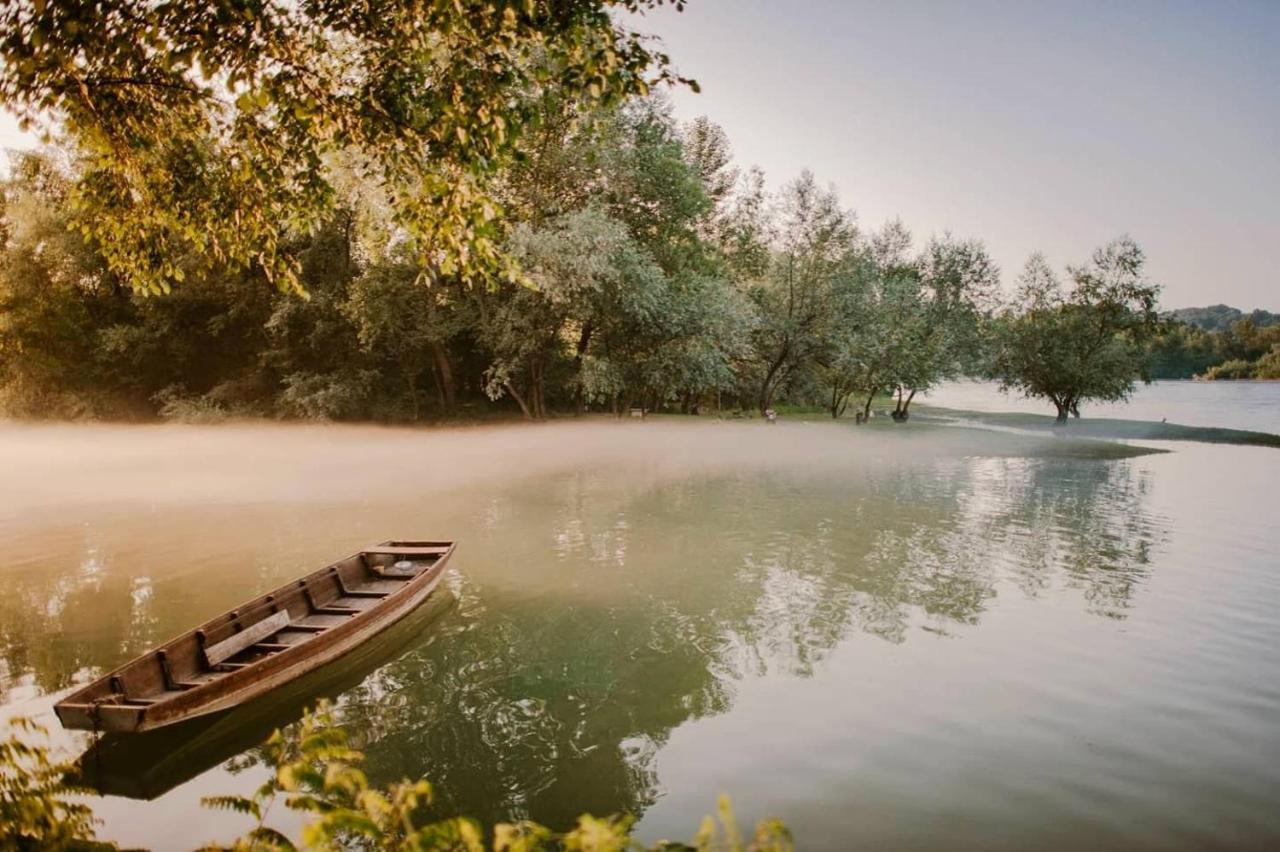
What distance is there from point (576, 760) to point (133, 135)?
1014cm

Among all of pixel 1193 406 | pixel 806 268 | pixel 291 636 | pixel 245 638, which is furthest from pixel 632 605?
pixel 1193 406

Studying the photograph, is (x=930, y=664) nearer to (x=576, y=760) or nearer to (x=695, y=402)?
(x=576, y=760)

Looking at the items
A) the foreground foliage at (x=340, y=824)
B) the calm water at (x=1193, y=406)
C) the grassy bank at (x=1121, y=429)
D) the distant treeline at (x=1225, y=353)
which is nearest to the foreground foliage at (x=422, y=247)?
the grassy bank at (x=1121, y=429)

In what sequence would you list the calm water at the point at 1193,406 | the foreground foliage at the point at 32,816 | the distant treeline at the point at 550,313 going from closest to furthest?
1. the foreground foliage at the point at 32,816
2. the distant treeline at the point at 550,313
3. the calm water at the point at 1193,406

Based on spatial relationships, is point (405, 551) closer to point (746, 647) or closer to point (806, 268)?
point (746, 647)

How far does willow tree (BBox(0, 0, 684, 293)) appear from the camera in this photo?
817 cm

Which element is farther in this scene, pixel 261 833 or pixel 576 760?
pixel 576 760

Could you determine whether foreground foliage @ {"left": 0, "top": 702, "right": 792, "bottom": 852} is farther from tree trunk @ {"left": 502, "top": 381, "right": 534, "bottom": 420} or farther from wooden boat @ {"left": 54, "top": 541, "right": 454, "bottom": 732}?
tree trunk @ {"left": 502, "top": 381, "right": 534, "bottom": 420}

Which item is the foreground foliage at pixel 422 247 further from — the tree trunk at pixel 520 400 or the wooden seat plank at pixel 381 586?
the wooden seat plank at pixel 381 586

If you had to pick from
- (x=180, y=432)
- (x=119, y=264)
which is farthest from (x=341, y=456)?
(x=119, y=264)

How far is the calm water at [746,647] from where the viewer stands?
778cm

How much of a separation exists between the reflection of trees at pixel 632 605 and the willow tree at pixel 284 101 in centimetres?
578

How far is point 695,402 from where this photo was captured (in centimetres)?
5697

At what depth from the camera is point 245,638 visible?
10.5m
